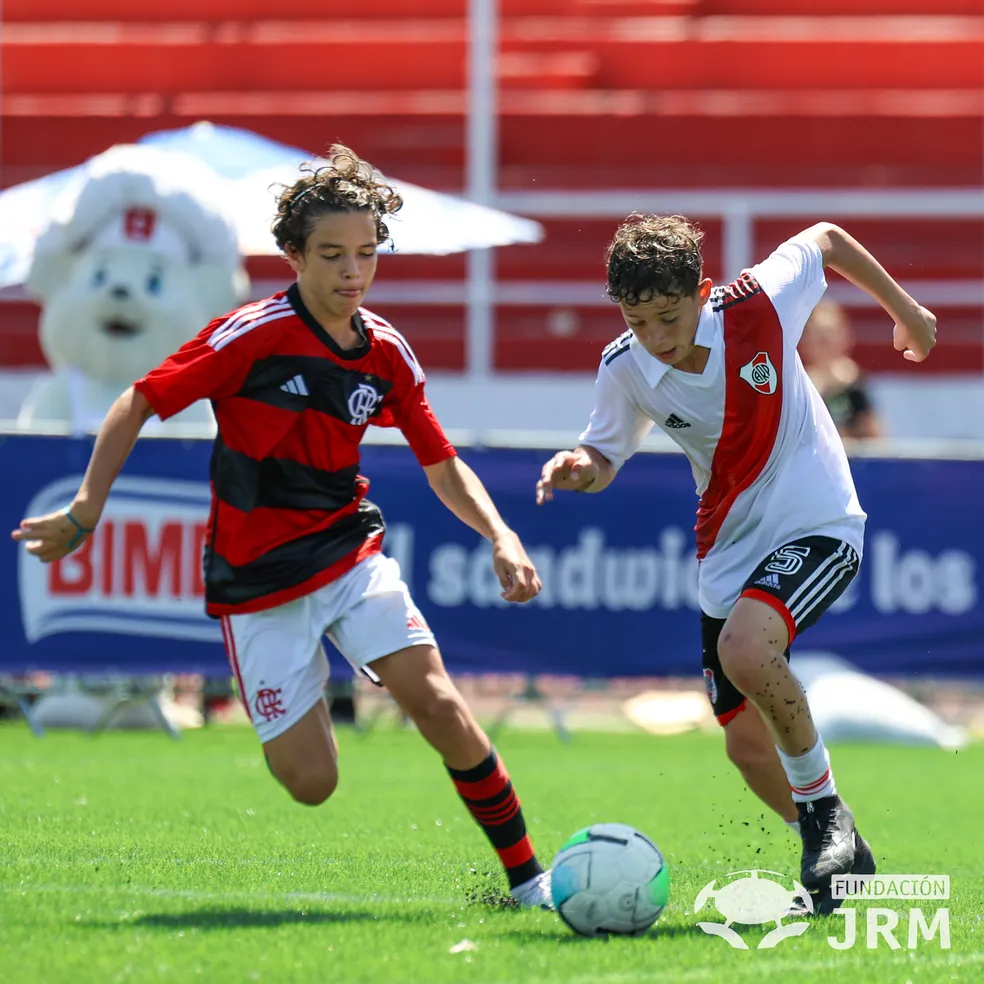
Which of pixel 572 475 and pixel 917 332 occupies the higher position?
pixel 917 332

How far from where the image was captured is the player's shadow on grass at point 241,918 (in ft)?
13.5

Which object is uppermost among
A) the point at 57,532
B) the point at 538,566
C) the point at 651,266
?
the point at 651,266

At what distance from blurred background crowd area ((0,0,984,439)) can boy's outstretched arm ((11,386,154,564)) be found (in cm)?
1093

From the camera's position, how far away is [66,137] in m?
17.0

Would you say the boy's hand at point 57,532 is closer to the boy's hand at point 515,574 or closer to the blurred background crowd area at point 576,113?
the boy's hand at point 515,574

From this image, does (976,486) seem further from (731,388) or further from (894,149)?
(894,149)

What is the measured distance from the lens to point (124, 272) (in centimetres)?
1089

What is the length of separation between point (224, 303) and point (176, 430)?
1515mm

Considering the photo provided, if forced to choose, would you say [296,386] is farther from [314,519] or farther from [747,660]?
[747,660]

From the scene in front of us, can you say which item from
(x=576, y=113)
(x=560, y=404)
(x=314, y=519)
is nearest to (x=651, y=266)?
(x=314, y=519)

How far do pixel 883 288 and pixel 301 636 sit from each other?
1.95 meters

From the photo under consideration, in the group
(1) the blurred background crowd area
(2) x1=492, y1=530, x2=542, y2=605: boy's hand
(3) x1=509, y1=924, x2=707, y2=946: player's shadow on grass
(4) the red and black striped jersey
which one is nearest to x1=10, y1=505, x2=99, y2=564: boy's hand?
(4) the red and black striped jersey

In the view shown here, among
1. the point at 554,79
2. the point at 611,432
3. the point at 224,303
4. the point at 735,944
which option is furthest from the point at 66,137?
the point at 735,944

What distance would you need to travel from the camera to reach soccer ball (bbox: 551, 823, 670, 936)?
4.16 metres
